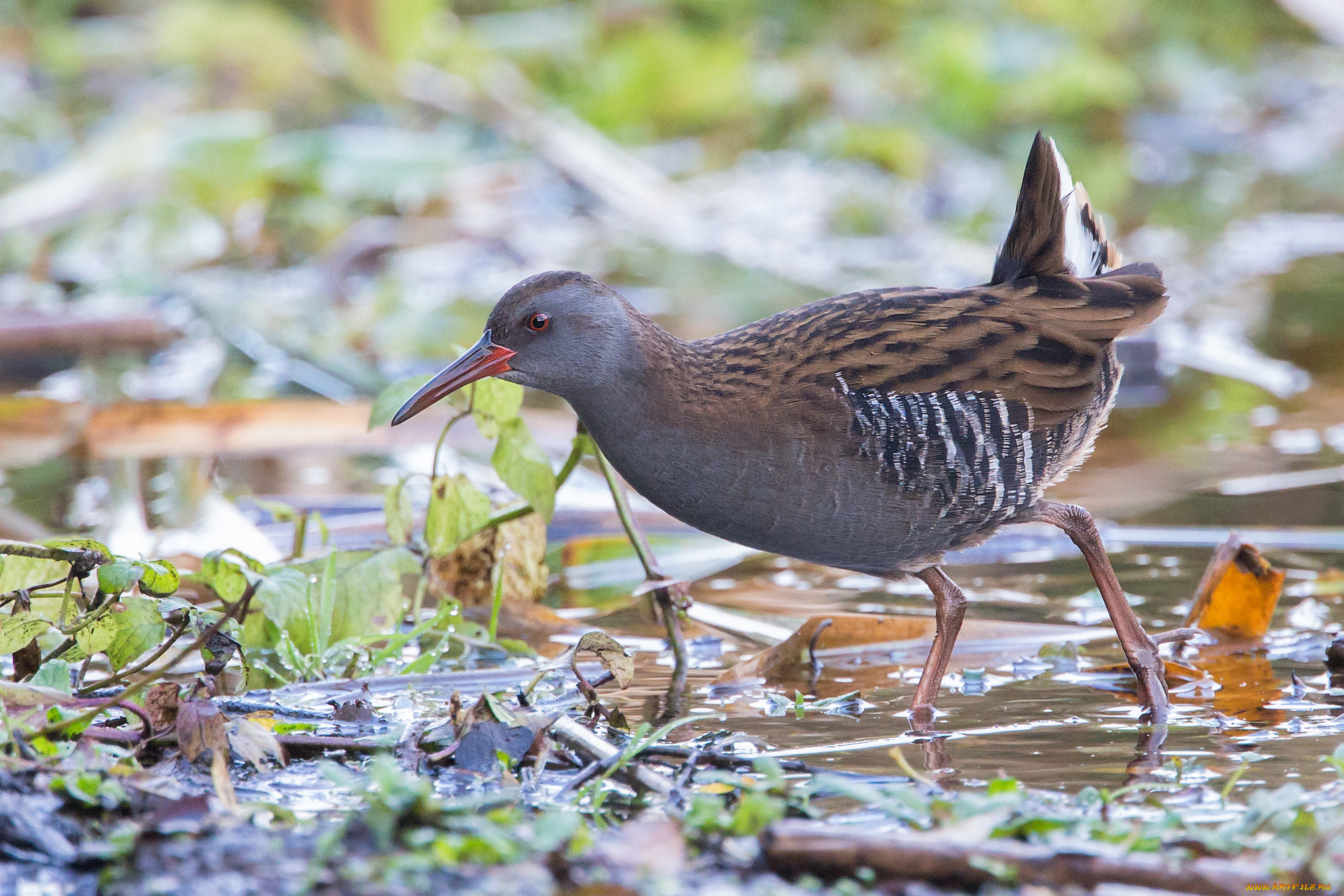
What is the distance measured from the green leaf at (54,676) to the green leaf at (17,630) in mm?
60

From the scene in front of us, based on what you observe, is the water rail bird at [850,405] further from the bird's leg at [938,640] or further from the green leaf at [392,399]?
the green leaf at [392,399]

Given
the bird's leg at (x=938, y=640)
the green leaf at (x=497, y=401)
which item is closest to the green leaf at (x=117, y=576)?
the green leaf at (x=497, y=401)

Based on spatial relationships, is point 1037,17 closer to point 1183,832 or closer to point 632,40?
point 632,40

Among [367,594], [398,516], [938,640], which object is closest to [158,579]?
[367,594]

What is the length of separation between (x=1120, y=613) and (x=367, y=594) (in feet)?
5.10

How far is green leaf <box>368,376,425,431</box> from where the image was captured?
136 inches

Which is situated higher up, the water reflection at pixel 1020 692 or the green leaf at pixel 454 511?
the green leaf at pixel 454 511

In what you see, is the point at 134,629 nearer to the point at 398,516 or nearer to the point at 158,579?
the point at 158,579

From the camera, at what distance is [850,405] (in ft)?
10.5

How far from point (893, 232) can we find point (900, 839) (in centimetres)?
670

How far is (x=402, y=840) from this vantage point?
2334 mm

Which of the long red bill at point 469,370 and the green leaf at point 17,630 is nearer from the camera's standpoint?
the green leaf at point 17,630

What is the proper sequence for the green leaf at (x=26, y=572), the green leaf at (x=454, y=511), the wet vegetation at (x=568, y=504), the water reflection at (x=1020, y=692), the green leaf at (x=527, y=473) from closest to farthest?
1. the wet vegetation at (x=568, y=504)
2. the water reflection at (x=1020, y=692)
3. the green leaf at (x=26, y=572)
4. the green leaf at (x=527, y=473)
5. the green leaf at (x=454, y=511)

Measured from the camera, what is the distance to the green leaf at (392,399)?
136 inches
